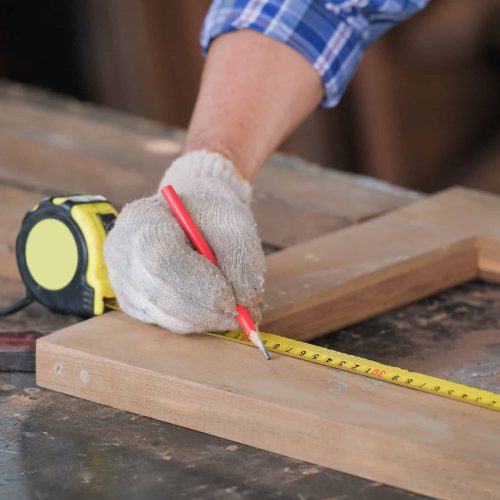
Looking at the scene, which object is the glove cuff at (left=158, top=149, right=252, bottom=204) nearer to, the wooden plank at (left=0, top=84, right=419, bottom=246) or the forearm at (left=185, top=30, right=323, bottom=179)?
the forearm at (left=185, top=30, right=323, bottom=179)

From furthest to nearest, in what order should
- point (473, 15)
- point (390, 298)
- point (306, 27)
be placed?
1. point (473, 15)
2. point (306, 27)
3. point (390, 298)

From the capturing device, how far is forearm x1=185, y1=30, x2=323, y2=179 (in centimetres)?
220

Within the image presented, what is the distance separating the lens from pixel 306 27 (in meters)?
2.35

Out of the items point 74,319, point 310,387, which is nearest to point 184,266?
point 310,387

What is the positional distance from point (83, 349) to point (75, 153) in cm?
136

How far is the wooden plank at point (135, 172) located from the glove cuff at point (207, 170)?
413 mm

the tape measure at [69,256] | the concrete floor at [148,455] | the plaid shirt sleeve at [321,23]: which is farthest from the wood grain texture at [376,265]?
the plaid shirt sleeve at [321,23]

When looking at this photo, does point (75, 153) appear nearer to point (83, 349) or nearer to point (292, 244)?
point (292, 244)

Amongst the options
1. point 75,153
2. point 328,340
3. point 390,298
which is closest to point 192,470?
point 328,340

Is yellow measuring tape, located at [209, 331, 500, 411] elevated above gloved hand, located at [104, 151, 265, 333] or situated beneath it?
situated beneath

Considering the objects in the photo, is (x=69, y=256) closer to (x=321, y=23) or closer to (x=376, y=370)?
(x=376, y=370)

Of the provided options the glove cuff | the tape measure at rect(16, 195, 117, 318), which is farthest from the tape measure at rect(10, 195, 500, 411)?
the glove cuff

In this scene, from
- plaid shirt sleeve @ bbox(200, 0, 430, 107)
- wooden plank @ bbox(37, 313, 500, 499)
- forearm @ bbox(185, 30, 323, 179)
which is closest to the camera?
wooden plank @ bbox(37, 313, 500, 499)

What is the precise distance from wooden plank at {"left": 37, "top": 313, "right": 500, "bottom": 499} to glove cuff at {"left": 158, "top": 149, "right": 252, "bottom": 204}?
307 mm
